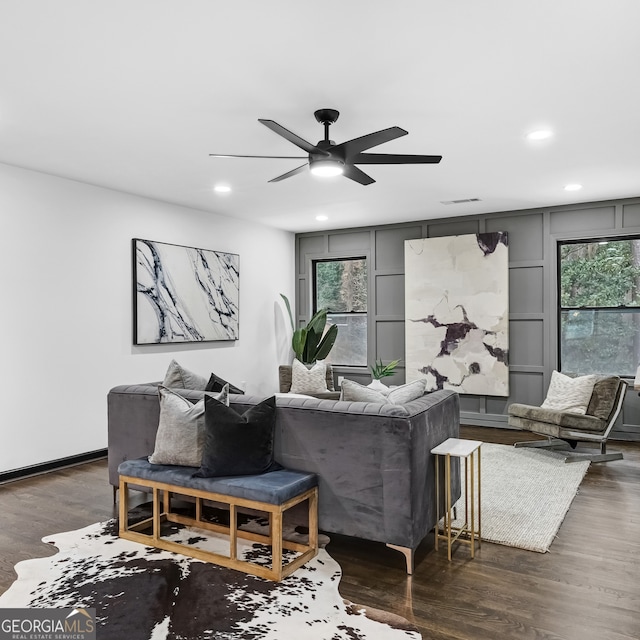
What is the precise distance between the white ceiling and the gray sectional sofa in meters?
1.75

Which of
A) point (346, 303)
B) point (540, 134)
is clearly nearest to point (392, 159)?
point (540, 134)

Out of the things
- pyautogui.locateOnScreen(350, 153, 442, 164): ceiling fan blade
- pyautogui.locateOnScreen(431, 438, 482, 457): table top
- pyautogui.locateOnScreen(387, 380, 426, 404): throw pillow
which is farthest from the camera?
pyautogui.locateOnScreen(350, 153, 442, 164): ceiling fan blade

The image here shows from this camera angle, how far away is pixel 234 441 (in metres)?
2.88

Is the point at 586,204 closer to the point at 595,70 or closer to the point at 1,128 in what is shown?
the point at 595,70

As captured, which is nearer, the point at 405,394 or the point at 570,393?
the point at 405,394

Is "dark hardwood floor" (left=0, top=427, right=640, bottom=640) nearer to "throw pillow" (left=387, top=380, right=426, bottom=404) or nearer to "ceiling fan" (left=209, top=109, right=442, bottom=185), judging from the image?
"throw pillow" (left=387, top=380, right=426, bottom=404)

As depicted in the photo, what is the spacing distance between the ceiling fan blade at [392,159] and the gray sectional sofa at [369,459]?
1.40 metres

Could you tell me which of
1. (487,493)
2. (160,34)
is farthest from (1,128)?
(487,493)

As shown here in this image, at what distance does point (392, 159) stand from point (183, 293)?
3.41 metres

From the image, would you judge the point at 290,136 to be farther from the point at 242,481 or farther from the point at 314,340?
the point at 314,340

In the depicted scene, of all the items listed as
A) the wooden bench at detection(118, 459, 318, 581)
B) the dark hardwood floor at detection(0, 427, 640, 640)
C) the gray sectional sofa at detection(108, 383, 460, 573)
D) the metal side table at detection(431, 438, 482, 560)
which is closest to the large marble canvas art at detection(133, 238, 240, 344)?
the dark hardwood floor at detection(0, 427, 640, 640)

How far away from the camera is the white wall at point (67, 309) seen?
4.46 metres

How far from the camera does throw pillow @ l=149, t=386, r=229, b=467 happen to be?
10.1 feet

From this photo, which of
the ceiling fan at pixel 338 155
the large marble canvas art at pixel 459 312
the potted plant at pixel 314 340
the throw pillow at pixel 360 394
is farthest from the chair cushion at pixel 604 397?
the potted plant at pixel 314 340
